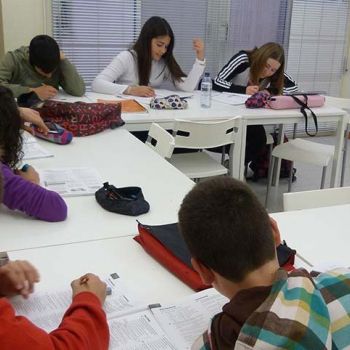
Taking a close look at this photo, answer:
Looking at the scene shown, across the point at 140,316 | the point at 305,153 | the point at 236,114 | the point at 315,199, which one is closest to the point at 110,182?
the point at 315,199

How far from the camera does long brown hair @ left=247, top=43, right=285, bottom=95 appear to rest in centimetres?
375

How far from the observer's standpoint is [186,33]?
4.96m

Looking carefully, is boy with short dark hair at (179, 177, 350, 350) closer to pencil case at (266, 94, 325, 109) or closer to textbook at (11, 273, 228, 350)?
textbook at (11, 273, 228, 350)

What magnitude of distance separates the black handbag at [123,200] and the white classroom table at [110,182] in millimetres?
20

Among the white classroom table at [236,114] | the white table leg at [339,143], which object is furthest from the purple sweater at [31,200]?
the white table leg at [339,143]

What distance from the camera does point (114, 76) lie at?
12.2ft

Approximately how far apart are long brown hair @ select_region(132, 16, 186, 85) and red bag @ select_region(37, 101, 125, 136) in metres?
1.11

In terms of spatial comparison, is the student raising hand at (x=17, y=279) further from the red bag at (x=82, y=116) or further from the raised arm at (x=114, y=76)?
the raised arm at (x=114, y=76)

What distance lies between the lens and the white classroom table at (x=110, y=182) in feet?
4.77

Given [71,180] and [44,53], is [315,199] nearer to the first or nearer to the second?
[71,180]

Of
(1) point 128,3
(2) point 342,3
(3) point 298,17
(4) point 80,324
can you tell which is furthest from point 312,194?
(2) point 342,3

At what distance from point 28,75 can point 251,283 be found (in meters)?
3.05

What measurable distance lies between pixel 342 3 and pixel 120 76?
3183mm

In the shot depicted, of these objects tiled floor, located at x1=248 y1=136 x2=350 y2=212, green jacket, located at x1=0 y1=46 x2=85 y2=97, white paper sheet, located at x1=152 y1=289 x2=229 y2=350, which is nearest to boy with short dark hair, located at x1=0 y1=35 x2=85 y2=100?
green jacket, located at x1=0 y1=46 x2=85 y2=97
